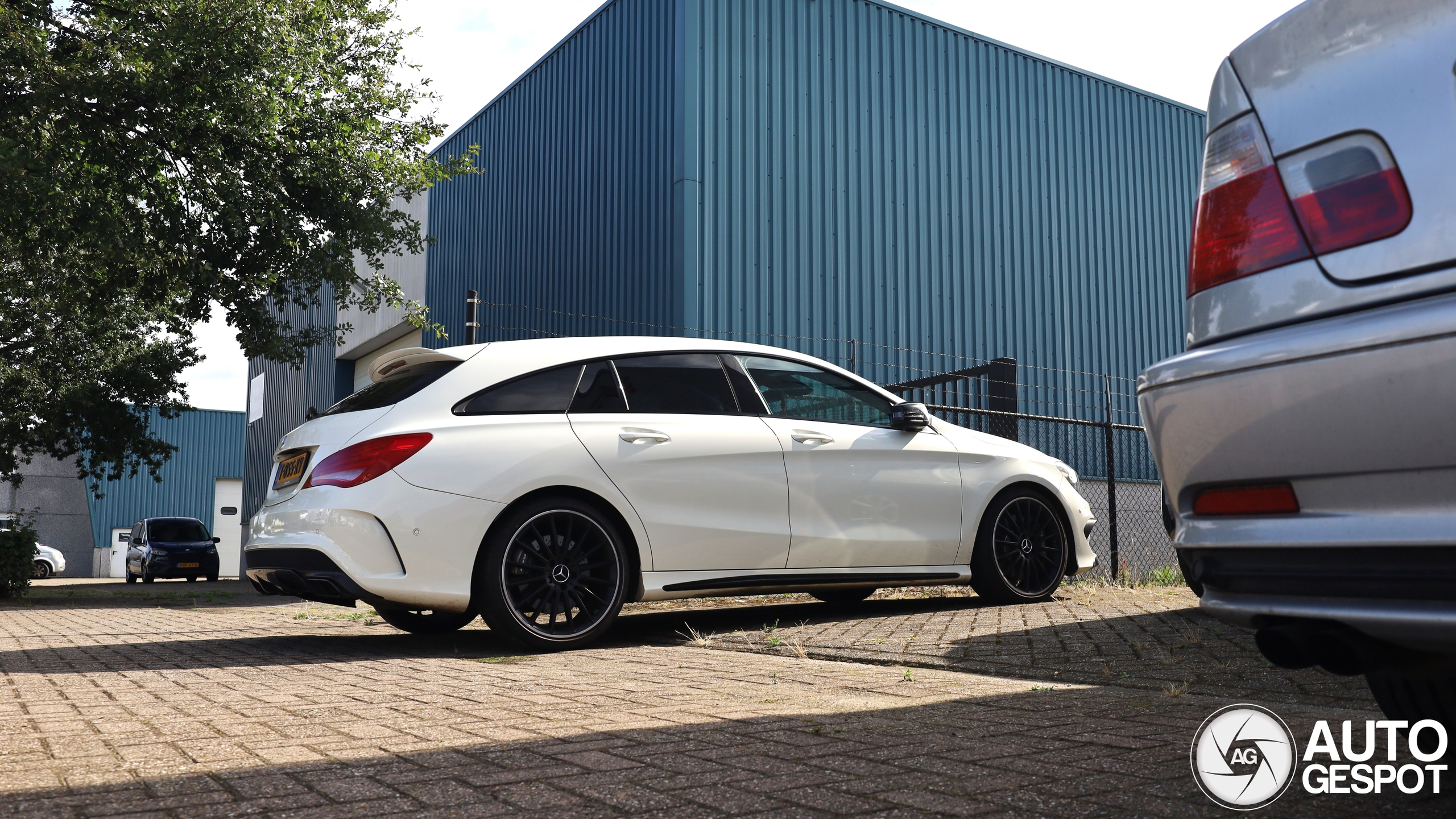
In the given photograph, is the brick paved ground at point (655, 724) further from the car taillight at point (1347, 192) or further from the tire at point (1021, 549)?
the car taillight at point (1347, 192)

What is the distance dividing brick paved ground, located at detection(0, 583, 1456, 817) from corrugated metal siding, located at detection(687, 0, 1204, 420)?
28.0 ft

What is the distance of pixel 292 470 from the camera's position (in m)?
5.35

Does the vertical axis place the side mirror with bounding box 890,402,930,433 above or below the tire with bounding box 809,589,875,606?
above

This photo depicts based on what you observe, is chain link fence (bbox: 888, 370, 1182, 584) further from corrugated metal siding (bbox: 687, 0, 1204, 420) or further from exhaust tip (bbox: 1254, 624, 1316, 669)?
exhaust tip (bbox: 1254, 624, 1316, 669)

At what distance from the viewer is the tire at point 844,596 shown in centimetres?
743

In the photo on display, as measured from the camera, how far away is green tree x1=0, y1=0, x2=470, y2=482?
11359 mm

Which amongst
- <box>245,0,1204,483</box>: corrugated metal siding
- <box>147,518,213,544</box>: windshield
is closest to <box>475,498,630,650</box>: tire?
<box>245,0,1204,483</box>: corrugated metal siding

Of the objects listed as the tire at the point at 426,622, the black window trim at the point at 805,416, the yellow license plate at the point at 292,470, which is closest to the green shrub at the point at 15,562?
the tire at the point at 426,622

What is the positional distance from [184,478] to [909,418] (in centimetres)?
4347

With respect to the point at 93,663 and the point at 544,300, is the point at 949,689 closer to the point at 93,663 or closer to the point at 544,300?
the point at 93,663

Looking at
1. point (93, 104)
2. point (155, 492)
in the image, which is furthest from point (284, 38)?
point (155, 492)

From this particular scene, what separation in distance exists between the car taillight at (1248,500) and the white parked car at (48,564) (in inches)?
1486

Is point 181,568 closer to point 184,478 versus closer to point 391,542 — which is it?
point 184,478

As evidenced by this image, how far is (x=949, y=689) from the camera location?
12.5 feet
